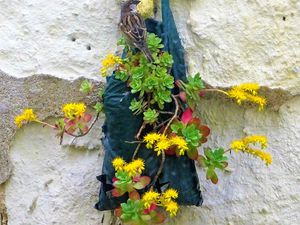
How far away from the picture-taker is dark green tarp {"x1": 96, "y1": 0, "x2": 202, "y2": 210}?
1.12 metres

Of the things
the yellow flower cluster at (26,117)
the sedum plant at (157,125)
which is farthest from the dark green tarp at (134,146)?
the yellow flower cluster at (26,117)

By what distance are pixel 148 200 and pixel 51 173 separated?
27 centimetres

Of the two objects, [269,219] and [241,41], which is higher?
[241,41]

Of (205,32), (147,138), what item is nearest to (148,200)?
(147,138)

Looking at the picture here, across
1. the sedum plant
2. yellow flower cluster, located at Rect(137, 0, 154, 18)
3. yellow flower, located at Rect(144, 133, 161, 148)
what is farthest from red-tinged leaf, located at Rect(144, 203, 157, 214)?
yellow flower cluster, located at Rect(137, 0, 154, 18)

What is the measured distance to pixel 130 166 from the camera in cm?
105

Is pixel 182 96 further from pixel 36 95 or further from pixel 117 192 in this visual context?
pixel 36 95

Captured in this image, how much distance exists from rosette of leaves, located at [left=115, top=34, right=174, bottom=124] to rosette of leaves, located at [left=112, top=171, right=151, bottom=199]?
104 mm

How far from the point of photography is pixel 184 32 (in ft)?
3.88

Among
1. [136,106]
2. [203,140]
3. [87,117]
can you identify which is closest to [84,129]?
[87,117]

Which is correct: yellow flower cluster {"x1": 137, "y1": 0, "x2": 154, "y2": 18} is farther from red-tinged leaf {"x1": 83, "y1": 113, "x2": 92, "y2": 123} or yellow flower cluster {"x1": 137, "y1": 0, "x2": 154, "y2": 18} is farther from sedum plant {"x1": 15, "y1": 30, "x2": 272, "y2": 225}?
red-tinged leaf {"x1": 83, "y1": 113, "x2": 92, "y2": 123}

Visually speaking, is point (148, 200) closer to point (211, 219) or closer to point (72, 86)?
point (211, 219)

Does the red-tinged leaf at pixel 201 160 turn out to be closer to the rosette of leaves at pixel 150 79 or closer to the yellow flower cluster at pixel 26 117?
the rosette of leaves at pixel 150 79

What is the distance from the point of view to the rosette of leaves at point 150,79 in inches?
42.7
